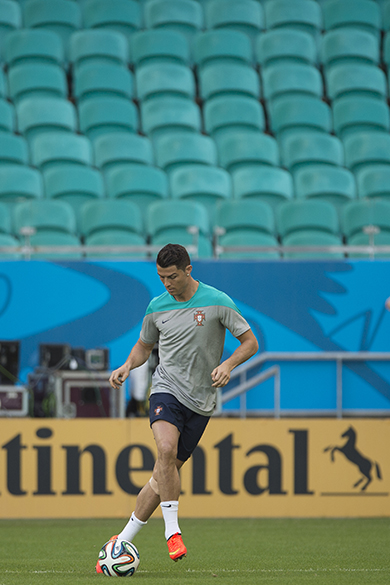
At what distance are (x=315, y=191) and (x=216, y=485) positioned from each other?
4.88 m

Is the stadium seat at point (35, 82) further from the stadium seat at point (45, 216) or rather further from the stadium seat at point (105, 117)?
the stadium seat at point (45, 216)

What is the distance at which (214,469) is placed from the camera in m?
7.59

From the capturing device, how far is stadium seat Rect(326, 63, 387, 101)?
13.3m

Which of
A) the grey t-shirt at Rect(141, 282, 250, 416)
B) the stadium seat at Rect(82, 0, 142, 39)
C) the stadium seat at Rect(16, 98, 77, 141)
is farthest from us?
the stadium seat at Rect(82, 0, 142, 39)

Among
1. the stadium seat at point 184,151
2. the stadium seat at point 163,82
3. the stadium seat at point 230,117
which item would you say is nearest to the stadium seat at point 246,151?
the stadium seat at point 184,151

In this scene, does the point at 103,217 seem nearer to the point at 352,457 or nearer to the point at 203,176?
the point at 203,176

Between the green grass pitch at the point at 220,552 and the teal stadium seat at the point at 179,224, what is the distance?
10.7ft

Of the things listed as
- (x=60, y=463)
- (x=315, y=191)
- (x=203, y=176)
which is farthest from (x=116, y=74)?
(x=60, y=463)

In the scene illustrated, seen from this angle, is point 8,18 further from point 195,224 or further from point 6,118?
point 195,224

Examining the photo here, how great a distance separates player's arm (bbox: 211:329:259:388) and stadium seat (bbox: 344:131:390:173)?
7854mm

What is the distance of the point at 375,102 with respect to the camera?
1270 cm

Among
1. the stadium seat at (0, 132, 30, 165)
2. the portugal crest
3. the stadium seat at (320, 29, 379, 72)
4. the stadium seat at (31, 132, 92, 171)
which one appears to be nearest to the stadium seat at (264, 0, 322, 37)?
the stadium seat at (320, 29, 379, 72)

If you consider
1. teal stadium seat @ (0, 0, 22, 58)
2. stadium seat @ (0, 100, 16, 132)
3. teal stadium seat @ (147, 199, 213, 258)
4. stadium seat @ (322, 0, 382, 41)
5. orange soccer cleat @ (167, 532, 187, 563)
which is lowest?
orange soccer cleat @ (167, 532, 187, 563)

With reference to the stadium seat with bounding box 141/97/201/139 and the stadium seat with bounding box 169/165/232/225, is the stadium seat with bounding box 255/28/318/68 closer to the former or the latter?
the stadium seat with bounding box 141/97/201/139
